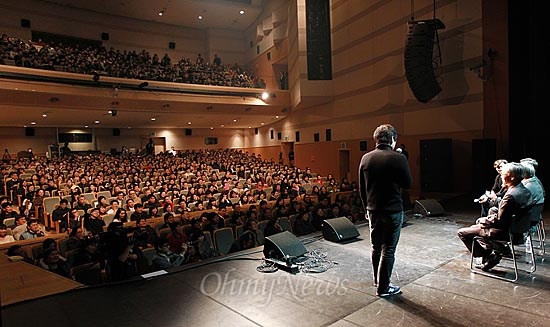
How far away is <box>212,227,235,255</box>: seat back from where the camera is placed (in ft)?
17.1

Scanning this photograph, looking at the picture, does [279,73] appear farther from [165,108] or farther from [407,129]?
[407,129]

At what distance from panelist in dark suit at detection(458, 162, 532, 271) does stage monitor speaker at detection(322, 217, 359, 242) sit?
1392 mm

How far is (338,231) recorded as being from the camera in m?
4.24

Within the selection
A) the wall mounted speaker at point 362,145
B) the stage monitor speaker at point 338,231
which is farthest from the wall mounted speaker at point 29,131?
the stage monitor speaker at point 338,231

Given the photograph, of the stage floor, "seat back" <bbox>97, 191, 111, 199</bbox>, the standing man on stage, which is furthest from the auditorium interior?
"seat back" <bbox>97, 191, 111, 199</bbox>

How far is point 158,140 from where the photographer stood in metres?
19.1

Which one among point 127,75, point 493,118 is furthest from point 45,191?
point 493,118

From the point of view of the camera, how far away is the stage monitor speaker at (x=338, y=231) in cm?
422

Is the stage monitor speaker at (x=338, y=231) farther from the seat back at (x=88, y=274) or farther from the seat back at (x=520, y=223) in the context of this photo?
the seat back at (x=88, y=274)

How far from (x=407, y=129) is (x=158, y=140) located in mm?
13362

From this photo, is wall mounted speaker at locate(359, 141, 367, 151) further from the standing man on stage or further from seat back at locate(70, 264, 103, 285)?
seat back at locate(70, 264, 103, 285)

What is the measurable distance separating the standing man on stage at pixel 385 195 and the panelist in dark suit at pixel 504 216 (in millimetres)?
919

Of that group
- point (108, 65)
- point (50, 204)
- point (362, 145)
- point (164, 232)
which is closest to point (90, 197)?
point (50, 204)

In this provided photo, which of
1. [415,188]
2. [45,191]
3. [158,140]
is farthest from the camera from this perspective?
[158,140]
